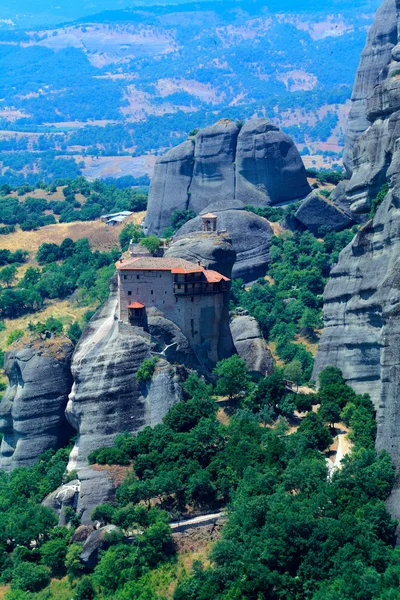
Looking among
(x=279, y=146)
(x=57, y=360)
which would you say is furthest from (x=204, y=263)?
(x=279, y=146)

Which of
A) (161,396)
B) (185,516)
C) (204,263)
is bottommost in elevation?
(185,516)

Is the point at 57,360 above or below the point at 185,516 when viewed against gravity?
above

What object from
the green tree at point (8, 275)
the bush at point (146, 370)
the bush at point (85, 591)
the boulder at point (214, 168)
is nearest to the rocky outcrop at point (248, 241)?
the boulder at point (214, 168)

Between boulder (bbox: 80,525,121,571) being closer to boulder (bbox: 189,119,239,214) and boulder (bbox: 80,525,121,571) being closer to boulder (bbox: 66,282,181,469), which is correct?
boulder (bbox: 66,282,181,469)

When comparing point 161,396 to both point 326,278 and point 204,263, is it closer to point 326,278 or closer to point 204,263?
point 204,263

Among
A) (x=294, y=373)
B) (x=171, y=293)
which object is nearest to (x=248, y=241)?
(x=294, y=373)

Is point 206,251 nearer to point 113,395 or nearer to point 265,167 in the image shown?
point 113,395

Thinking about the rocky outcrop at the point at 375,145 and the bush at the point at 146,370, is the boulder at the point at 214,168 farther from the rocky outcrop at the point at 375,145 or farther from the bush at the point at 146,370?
the bush at the point at 146,370
